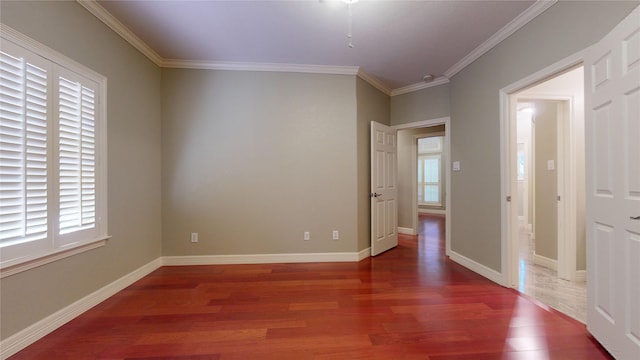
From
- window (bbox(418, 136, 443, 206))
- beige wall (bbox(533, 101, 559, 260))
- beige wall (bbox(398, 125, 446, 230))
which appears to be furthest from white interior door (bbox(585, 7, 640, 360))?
window (bbox(418, 136, 443, 206))

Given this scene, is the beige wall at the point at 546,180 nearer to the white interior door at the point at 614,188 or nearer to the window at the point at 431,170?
the white interior door at the point at 614,188

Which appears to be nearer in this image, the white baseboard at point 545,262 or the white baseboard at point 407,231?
the white baseboard at point 545,262

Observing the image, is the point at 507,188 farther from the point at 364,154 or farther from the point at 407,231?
the point at 407,231

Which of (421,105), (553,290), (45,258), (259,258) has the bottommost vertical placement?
(553,290)

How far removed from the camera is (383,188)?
13.0 ft

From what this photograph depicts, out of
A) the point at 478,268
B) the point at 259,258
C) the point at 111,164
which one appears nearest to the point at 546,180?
the point at 478,268

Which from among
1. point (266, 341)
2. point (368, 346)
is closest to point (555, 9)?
point (368, 346)

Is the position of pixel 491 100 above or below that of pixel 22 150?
above

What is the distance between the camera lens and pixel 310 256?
3.47 meters

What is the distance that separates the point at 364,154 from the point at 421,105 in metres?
1.34

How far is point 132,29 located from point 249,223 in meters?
2.53

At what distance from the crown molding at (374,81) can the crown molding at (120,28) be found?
2.68 metres

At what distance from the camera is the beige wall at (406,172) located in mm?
5484

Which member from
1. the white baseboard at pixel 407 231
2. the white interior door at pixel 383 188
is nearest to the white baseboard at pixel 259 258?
the white interior door at pixel 383 188
